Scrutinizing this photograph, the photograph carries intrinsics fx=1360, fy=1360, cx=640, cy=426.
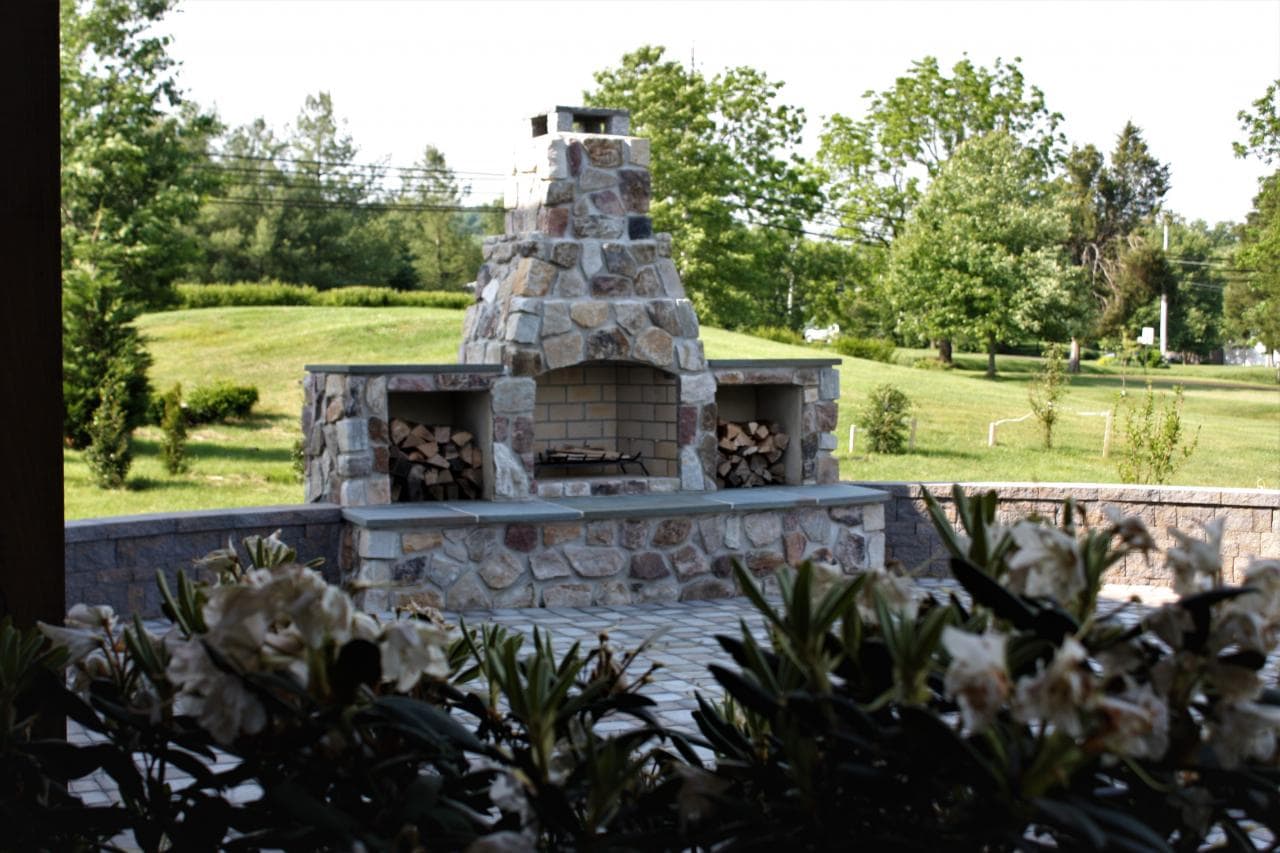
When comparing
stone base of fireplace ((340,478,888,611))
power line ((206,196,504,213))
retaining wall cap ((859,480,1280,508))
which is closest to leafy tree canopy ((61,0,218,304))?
stone base of fireplace ((340,478,888,611))

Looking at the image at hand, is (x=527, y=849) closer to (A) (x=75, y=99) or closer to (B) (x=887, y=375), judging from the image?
(A) (x=75, y=99)

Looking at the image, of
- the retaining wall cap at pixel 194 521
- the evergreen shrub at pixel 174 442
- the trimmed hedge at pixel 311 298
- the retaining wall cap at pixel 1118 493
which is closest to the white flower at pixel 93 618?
the retaining wall cap at pixel 194 521

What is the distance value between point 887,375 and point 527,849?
68.0 ft

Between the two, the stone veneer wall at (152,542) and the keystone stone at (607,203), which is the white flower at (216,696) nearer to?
the stone veneer wall at (152,542)

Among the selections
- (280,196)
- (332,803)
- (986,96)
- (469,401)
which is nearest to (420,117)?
(280,196)

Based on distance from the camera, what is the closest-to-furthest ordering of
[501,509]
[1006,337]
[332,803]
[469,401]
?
1. [332,803]
2. [501,509]
3. [469,401]
4. [1006,337]

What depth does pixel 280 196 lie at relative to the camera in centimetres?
3447

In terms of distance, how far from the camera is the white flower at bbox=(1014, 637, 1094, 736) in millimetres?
1103

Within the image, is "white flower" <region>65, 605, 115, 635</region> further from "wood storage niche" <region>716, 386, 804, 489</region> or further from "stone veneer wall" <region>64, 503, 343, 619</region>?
"wood storage niche" <region>716, 386, 804, 489</region>

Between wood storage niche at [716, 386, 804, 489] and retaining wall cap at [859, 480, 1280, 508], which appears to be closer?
retaining wall cap at [859, 480, 1280, 508]

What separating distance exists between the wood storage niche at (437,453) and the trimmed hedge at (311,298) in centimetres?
1577

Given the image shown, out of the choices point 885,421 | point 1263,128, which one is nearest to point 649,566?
point 885,421

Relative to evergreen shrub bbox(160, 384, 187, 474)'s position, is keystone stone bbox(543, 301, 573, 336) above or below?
above

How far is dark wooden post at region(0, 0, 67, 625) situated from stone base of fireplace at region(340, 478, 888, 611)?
469 cm
